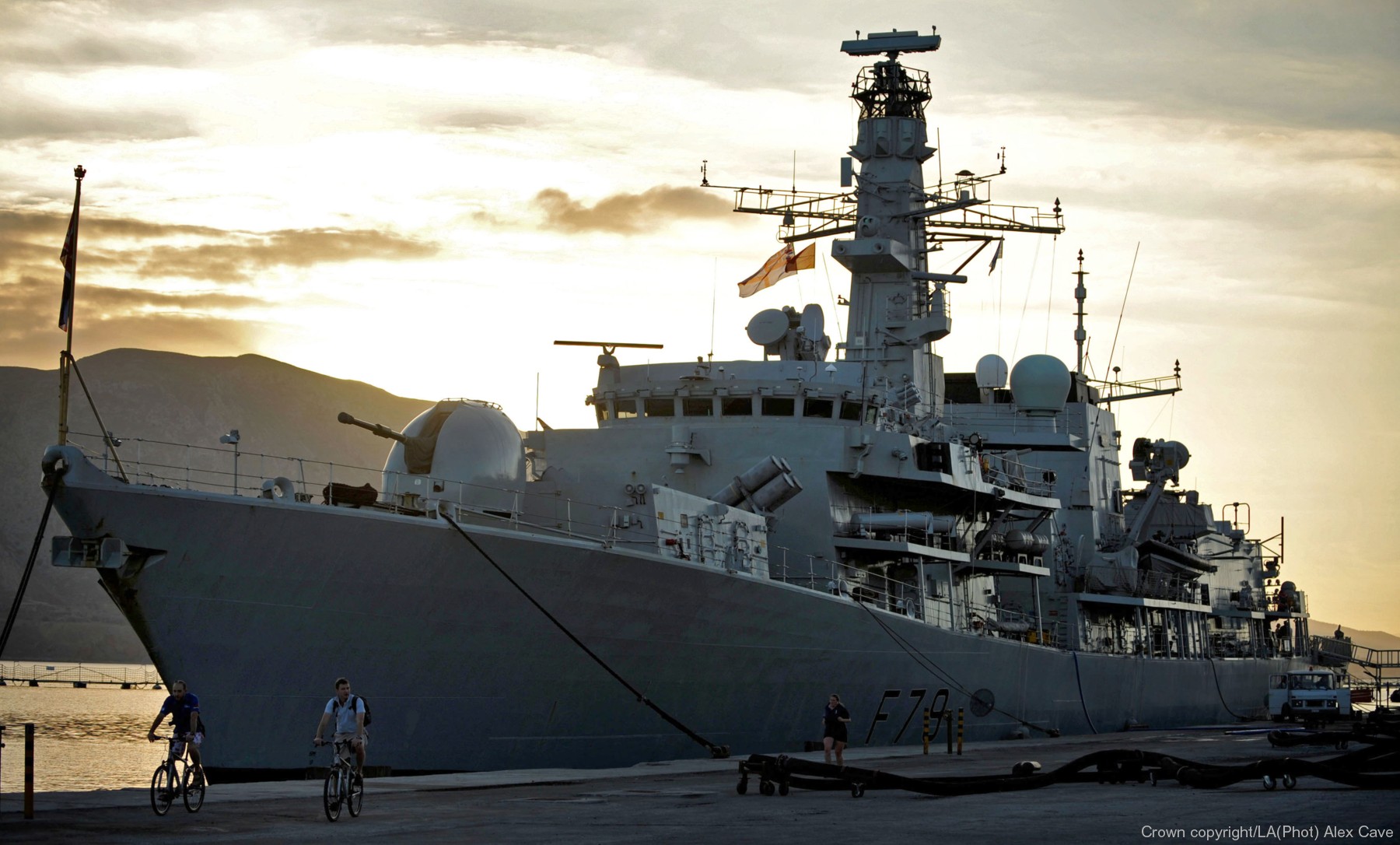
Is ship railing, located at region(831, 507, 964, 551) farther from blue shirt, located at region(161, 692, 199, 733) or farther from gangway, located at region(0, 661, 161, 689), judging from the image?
gangway, located at region(0, 661, 161, 689)

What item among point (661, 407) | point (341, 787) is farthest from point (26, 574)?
point (661, 407)

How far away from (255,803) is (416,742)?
342 centimetres

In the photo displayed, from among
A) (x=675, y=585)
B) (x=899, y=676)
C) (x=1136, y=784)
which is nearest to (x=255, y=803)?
(x=675, y=585)

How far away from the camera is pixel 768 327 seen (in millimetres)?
25141

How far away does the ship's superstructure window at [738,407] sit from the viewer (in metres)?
23.1

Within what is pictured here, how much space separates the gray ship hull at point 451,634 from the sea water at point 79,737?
94 cm

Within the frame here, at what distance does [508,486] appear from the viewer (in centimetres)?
1862

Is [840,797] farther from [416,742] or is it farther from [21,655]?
[21,655]

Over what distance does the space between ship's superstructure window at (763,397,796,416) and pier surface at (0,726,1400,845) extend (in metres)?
8.04

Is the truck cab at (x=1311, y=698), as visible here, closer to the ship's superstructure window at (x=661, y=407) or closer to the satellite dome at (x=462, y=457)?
the ship's superstructure window at (x=661, y=407)

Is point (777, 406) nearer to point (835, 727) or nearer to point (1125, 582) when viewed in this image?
point (835, 727)

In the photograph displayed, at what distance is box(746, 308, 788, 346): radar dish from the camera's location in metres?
25.1

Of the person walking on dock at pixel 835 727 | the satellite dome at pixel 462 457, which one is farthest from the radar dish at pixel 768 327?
the person walking on dock at pixel 835 727

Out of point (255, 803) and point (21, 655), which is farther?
point (21, 655)
